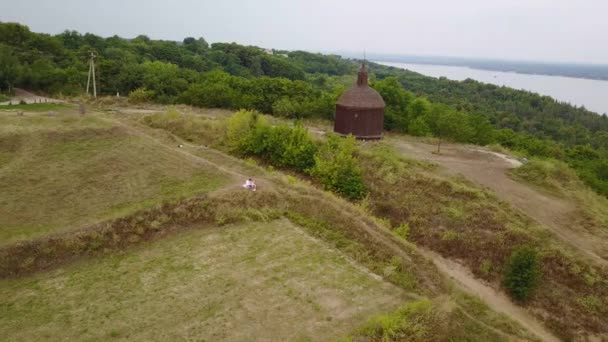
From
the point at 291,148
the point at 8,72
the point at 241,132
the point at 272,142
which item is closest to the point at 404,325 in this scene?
the point at 291,148

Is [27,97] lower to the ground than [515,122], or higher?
higher

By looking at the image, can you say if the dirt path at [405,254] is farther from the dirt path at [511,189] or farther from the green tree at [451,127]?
the green tree at [451,127]

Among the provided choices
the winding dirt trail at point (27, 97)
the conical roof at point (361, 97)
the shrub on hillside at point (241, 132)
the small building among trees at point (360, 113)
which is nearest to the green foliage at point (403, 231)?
the shrub on hillside at point (241, 132)

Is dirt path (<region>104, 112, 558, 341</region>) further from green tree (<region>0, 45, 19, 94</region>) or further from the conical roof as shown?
green tree (<region>0, 45, 19, 94</region>)

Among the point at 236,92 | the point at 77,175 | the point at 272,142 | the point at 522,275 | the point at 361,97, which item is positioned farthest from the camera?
the point at 236,92

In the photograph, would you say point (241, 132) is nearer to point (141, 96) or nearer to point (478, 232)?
point (478, 232)

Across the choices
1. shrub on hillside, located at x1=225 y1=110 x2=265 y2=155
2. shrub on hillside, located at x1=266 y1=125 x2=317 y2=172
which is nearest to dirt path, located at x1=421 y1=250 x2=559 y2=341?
shrub on hillside, located at x1=266 y1=125 x2=317 y2=172
